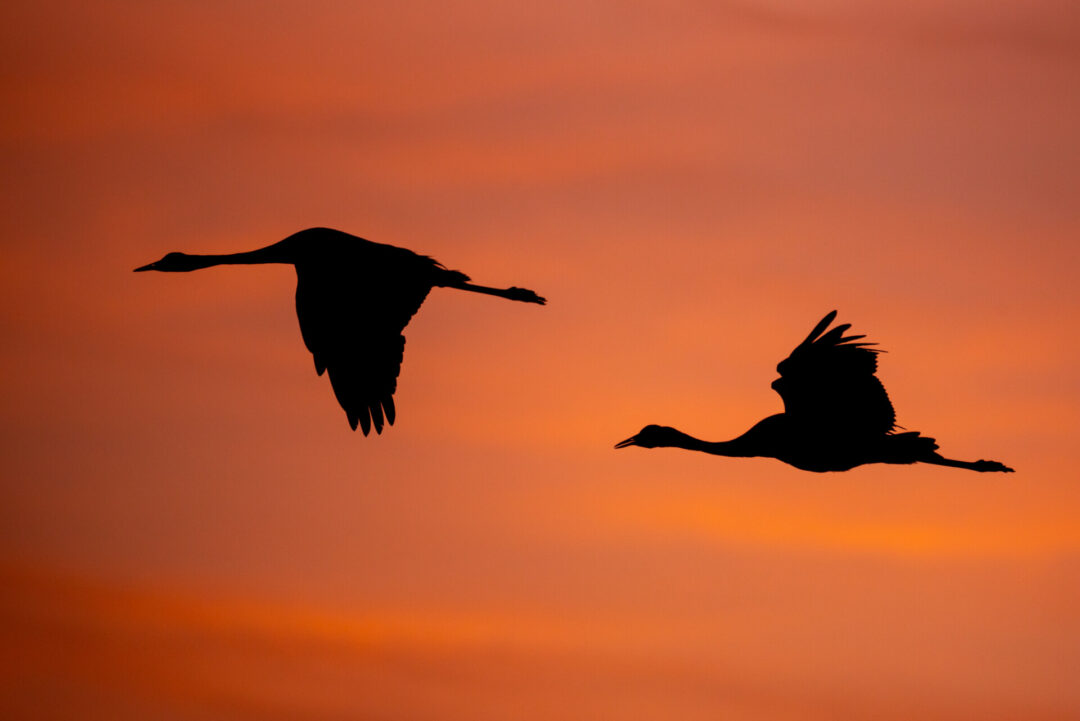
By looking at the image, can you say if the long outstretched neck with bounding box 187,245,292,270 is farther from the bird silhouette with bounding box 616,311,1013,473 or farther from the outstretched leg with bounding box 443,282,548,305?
the bird silhouette with bounding box 616,311,1013,473

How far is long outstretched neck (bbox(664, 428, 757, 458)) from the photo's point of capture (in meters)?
26.9

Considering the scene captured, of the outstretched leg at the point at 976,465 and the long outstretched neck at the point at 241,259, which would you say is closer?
the long outstretched neck at the point at 241,259

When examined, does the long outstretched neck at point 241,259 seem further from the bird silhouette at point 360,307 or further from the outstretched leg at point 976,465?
the outstretched leg at point 976,465

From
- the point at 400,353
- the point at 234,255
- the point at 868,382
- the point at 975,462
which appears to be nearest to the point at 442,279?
the point at 400,353

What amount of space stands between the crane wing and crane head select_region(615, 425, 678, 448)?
1.96 metres

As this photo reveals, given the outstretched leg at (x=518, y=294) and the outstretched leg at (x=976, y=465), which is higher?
the outstretched leg at (x=518, y=294)

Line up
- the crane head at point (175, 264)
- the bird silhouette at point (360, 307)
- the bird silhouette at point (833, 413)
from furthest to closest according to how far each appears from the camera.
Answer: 1. the crane head at point (175, 264)
2. the bird silhouette at point (833, 413)
3. the bird silhouette at point (360, 307)

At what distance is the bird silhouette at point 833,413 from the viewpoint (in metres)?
26.2

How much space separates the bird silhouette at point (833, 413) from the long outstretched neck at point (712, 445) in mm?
317

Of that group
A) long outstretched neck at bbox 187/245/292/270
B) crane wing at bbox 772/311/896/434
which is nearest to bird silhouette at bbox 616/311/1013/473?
crane wing at bbox 772/311/896/434

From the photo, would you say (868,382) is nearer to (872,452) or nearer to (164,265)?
(872,452)

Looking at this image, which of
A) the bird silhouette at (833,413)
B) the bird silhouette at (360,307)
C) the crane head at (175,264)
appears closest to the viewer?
the bird silhouette at (360,307)

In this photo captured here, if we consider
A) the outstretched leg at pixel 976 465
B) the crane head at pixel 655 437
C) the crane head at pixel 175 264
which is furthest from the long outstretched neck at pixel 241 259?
the outstretched leg at pixel 976 465

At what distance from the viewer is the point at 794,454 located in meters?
26.4
